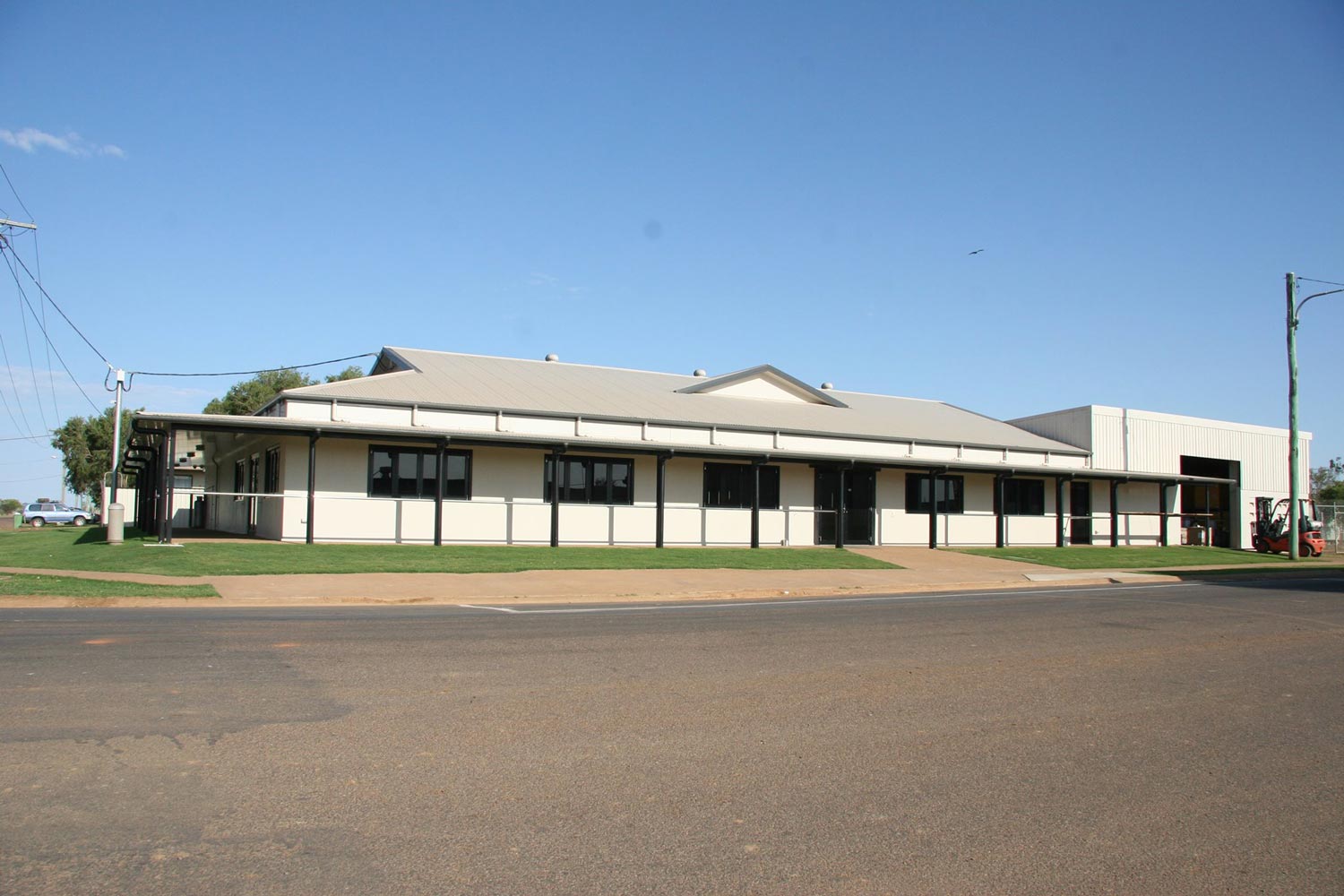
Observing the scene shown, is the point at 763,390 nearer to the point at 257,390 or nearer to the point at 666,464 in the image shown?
the point at 666,464

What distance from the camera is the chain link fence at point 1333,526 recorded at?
148 ft

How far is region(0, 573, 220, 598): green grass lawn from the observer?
14906 mm

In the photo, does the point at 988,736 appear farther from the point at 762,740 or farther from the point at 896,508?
the point at 896,508

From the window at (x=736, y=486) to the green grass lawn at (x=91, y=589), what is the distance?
54.1 ft

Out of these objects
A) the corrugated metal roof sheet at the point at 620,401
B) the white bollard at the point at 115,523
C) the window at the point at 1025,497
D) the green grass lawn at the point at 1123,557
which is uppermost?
the corrugated metal roof sheet at the point at 620,401

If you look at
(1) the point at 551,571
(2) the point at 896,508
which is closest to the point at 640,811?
(1) the point at 551,571

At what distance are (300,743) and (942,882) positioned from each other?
4.03 metres

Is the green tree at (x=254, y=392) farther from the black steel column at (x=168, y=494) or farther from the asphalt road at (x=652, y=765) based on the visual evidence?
the asphalt road at (x=652, y=765)

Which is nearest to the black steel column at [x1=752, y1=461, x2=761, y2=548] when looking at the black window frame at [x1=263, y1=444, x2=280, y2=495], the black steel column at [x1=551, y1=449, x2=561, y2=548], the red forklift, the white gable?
the black steel column at [x1=551, y1=449, x2=561, y2=548]

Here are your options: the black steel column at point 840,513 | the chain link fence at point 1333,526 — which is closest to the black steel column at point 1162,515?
the chain link fence at point 1333,526

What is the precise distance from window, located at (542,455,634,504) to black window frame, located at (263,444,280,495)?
23.1 feet

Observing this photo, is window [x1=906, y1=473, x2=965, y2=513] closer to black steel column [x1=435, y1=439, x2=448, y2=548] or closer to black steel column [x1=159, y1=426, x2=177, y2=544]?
black steel column [x1=435, y1=439, x2=448, y2=548]

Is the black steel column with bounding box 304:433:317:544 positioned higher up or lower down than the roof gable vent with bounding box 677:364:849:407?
lower down

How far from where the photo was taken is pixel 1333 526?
47250 millimetres
